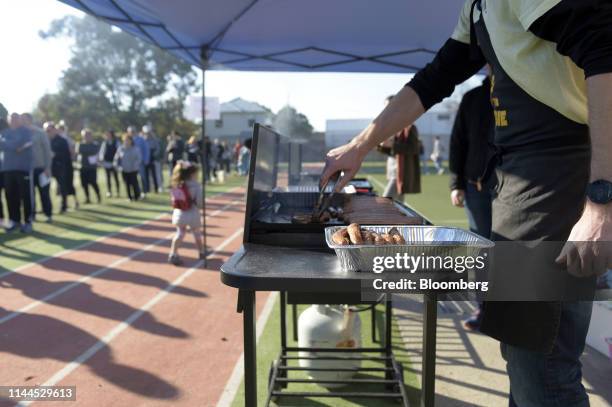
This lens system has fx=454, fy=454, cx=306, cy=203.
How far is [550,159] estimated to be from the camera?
4.26 ft

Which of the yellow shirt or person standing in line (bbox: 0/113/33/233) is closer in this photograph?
the yellow shirt

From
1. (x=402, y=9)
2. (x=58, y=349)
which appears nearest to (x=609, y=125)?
(x=402, y=9)

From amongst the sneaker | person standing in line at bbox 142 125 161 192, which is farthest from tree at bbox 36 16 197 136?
the sneaker

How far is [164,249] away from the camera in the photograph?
24.3ft

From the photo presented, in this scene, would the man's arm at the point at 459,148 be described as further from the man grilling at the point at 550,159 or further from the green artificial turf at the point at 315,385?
the man grilling at the point at 550,159

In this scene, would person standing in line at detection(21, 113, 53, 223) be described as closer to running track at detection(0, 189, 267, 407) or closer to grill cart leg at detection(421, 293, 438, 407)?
running track at detection(0, 189, 267, 407)

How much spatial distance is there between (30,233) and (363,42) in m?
6.84

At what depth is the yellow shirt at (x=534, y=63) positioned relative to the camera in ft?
3.98

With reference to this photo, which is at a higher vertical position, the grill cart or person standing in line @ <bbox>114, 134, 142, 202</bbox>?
person standing in line @ <bbox>114, 134, 142, 202</bbox>

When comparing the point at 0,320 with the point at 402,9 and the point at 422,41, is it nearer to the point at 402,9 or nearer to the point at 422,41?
the point at 402,9

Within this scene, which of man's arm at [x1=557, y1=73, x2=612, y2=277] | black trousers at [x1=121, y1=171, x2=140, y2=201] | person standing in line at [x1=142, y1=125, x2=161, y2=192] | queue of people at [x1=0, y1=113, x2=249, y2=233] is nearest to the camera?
man's arm at [x1=557, y1=73, x2=612, y2=277]

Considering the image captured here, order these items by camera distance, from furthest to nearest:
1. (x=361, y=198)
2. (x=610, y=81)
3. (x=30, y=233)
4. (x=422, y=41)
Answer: (x=30, y=233) < (x=422, y=41) < (x=361, y=198) < (x=610, y=81)

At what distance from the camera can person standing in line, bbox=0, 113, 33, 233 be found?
767 centimetres

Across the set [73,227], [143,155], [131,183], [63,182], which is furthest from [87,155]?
[73,227]
